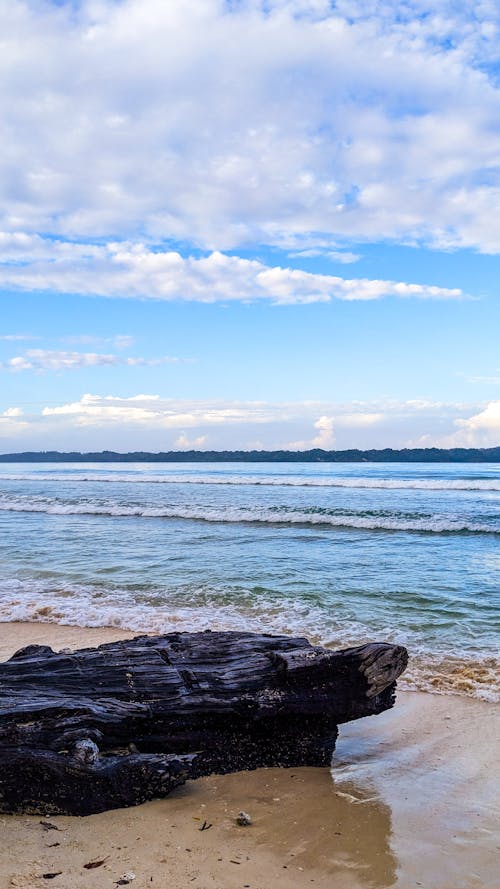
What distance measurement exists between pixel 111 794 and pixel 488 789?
2.55 meters

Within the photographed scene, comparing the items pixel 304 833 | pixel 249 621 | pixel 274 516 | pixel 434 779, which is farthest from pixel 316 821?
pixel 274 516

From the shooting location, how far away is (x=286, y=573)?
471 inches

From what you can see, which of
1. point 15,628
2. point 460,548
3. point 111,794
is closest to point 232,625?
point 15,628

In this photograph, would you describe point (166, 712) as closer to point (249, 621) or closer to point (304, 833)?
point (304, 833)

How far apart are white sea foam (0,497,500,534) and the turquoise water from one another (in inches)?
3.5

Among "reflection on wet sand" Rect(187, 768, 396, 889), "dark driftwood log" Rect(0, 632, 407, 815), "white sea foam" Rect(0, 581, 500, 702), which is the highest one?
"dark driftwood log" Rect(0, 632, 407, 815)

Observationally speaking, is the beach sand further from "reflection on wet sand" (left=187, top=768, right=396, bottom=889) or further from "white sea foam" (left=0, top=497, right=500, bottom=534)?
"white sea foam" (left=0, top=497, right=500, bottom=534)

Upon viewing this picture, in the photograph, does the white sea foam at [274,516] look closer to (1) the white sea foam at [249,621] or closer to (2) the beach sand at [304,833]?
(1) the white sea foam at [249,621]

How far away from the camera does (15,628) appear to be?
28.4 feet

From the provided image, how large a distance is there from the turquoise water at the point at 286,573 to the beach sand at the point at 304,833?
1890mm

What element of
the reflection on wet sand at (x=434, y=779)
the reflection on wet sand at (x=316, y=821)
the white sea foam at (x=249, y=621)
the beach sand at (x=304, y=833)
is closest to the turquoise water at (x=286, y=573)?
the white sea foam at (x=249, y=621)

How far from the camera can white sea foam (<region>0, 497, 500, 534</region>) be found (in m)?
19.4

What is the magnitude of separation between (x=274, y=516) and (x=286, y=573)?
34.0ft

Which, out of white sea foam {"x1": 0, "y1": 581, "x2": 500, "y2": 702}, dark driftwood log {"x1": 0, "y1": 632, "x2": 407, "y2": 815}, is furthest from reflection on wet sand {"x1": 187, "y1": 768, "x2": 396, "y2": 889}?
white sea foam {"x1": 0, "y1": 581, "x2": 500, "y2": 702}
